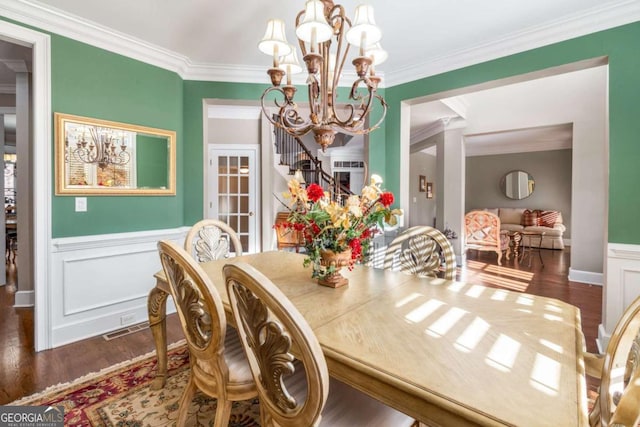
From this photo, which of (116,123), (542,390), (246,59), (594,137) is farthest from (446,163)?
(542,390)

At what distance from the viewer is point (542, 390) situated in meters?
0.73

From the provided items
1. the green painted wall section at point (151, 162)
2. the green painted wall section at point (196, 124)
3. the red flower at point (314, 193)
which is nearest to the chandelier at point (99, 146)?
the green painted wall section at point (151, 162)

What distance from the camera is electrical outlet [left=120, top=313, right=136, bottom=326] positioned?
2.79m

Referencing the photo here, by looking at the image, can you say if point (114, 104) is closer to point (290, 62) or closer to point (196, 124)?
point (196, 124)

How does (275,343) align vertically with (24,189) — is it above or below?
below

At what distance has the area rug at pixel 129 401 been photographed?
160cm

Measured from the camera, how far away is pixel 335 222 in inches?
55.8

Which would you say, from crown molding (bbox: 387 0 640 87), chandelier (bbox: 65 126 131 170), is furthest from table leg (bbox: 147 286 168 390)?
crown molding (bbox: 387 0 640 87)

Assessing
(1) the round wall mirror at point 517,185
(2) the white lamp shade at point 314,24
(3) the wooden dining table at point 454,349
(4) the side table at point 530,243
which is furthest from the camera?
(1) the round wall mirror at point 517,185

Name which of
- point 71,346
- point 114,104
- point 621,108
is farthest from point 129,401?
point 621,108

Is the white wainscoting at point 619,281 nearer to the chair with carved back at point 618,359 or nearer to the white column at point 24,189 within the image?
the chair with carved back at point 618,359

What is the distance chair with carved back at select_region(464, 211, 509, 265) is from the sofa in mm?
1730

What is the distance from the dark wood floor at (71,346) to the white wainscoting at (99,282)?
168 millimetres

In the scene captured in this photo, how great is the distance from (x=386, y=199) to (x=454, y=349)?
2.30ft
